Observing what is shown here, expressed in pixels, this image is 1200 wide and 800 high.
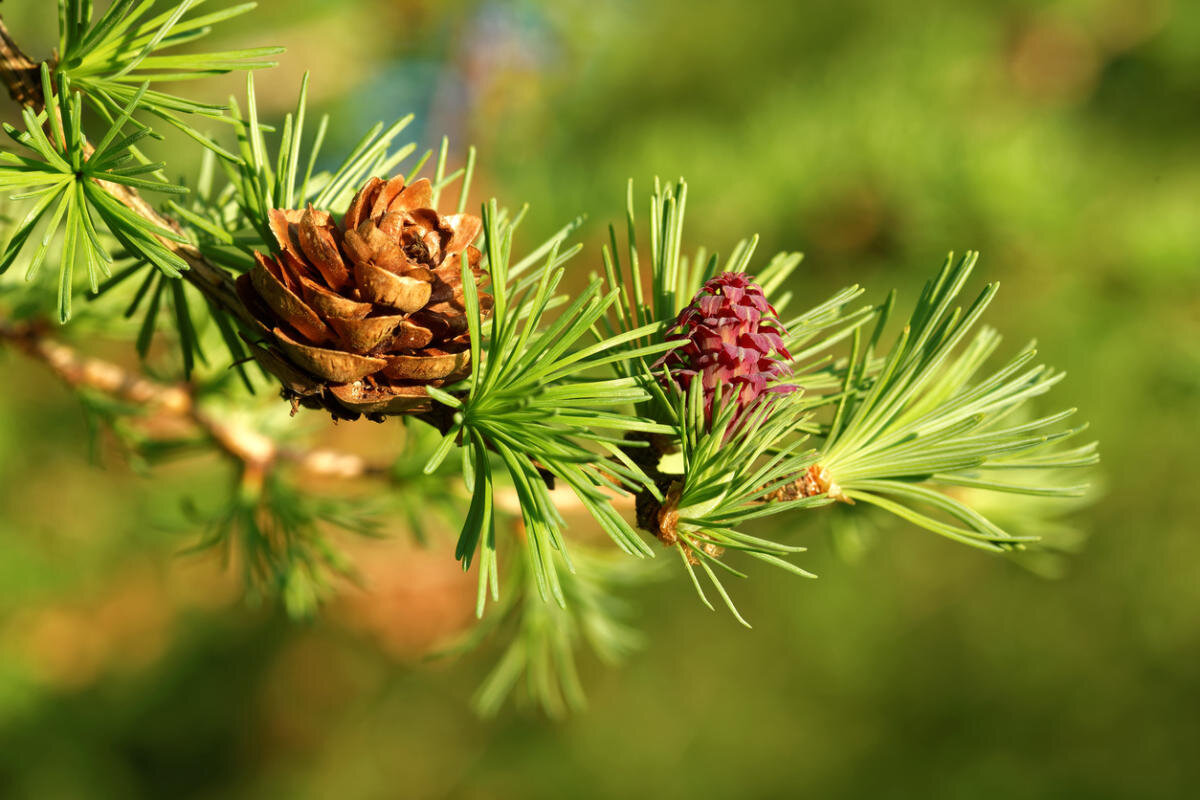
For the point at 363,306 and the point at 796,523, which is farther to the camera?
the point at 796,523

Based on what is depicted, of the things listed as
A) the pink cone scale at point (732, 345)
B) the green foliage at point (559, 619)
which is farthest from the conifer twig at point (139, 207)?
the green foliage at point (559, 619)

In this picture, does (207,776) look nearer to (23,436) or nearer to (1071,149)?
(23,436)

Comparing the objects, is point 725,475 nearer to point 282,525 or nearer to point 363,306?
point 363,306

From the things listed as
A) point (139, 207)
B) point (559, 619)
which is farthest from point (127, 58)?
point (559, 619)

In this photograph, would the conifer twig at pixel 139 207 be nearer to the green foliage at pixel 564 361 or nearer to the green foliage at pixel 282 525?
the green foliage at pixel 564 361

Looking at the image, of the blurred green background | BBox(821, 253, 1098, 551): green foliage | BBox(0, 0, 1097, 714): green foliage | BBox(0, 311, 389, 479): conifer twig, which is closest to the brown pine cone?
BBox(0, 0, 1097, 714): green foliage

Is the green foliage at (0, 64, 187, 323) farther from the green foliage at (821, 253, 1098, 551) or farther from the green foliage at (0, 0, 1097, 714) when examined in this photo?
the green foliage at (821, 253, 1098, 551)

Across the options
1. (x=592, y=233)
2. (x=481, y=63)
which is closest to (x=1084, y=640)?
(x=592, y=233)
